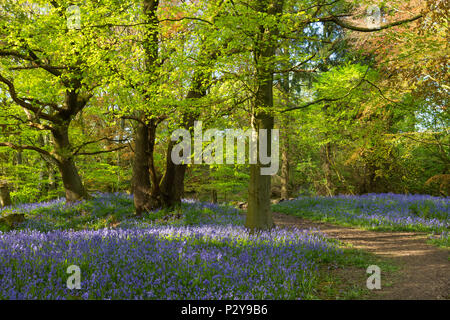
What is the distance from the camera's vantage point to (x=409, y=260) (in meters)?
6.39

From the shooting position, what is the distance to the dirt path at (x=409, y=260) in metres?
4.73

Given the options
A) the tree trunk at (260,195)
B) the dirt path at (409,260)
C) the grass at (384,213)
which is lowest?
the dirt path at (409,260)

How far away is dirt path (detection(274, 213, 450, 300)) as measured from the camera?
15.5ft

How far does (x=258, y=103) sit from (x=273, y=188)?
63.5ft

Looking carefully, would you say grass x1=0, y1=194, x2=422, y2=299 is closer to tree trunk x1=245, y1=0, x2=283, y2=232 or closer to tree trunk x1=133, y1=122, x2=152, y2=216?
tree trunk x1=245, y1=0, x2=283, y2=232

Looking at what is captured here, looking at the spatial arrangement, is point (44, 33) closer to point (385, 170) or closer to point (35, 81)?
point (35, 81)

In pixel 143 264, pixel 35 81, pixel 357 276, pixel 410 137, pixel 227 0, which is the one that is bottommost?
pixel 357 276

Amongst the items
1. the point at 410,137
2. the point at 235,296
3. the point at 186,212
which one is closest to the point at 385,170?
the point at 410,137

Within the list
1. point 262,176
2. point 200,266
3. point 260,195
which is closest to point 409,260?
point 260,195

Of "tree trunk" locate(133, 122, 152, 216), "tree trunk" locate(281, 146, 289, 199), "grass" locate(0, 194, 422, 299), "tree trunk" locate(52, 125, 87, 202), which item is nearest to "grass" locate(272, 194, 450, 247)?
"grass" locate(0, 194, 422, 299)

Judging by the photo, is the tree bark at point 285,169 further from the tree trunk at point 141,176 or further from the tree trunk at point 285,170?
the tree trunk at point 141,176

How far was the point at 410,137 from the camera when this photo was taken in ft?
36.0

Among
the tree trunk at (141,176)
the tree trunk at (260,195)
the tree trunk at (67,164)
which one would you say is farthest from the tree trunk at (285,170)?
the tree trunk at (67,164)

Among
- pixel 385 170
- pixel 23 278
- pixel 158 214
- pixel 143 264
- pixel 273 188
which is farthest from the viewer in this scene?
pixel 273 188
